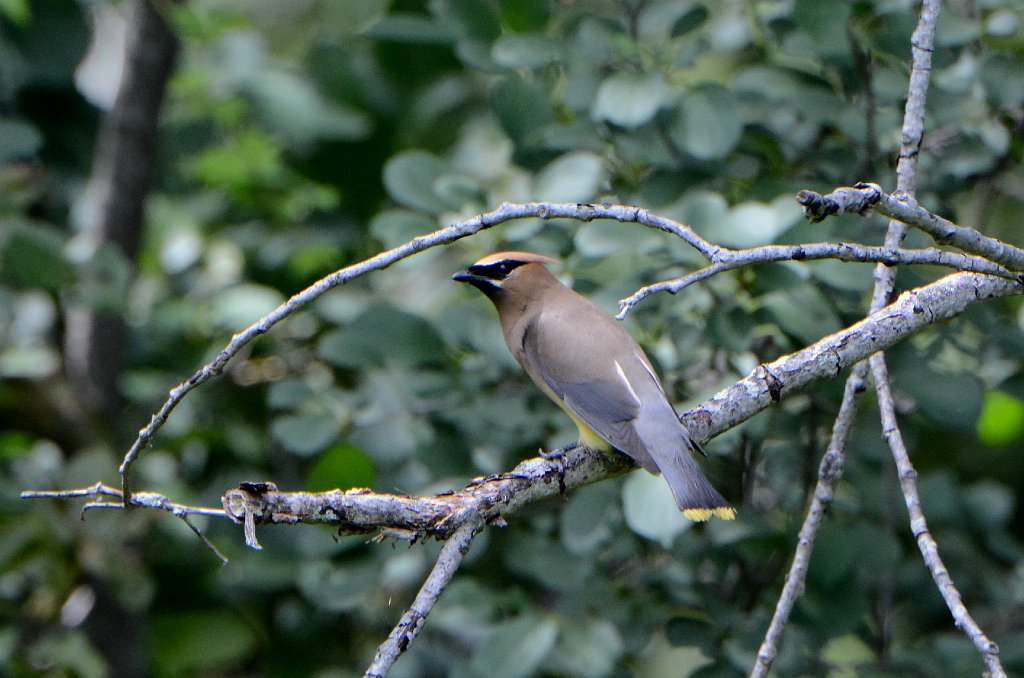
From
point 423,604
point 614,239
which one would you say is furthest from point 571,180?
point 423,604

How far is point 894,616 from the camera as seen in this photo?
13.4 feet

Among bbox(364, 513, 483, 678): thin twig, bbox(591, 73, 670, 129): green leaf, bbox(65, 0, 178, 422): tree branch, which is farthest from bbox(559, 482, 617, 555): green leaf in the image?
bbox(65, 0, 178, 422): tree branch

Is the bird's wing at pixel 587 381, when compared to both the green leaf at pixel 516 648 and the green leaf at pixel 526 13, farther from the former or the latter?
the green leaf at pixel 526 13

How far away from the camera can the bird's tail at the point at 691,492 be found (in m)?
2.78

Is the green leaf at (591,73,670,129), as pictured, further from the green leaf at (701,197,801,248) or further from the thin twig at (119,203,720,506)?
the thin twig at (119,203,720,506)

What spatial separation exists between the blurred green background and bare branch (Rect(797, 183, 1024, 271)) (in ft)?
3.02

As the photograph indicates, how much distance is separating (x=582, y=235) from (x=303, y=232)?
1.73 metres

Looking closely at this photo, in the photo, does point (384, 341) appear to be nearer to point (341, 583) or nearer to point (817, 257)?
point (341, 583)

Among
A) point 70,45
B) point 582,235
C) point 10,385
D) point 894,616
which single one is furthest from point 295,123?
point 894,616

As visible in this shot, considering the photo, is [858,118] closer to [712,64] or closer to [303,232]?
[303,232]

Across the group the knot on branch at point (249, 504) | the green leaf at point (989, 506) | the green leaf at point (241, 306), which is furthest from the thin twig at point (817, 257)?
the green leaf at point (241, 306)

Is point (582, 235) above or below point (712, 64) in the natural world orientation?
below

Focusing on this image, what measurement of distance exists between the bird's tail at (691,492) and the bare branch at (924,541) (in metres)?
0.47

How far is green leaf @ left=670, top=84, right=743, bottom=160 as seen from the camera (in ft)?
10.4
